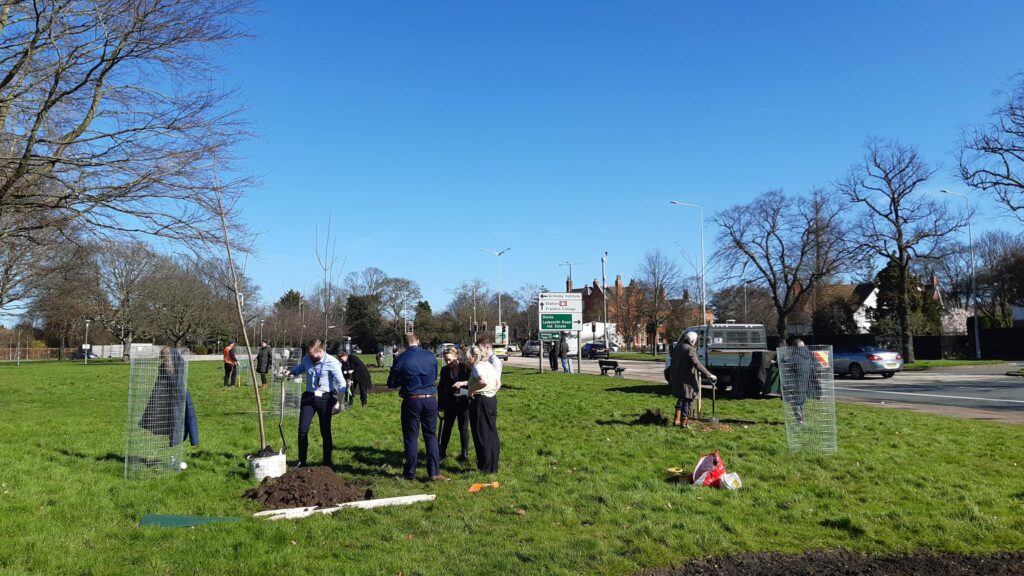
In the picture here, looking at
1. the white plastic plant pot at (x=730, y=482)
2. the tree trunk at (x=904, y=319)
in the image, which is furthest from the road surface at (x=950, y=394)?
the tree trunk at (x=904, y=319)

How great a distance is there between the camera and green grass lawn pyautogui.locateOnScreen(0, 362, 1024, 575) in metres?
5.52

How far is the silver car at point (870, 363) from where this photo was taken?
3011 centimetres

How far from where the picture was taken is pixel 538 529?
624 centimetres

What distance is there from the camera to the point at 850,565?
17.2ft

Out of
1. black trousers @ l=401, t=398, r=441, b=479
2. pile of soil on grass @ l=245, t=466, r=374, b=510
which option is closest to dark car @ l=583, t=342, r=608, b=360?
black trousers @ l=401, t=398, r=441, b=479

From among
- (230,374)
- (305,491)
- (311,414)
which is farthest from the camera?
(230,374)

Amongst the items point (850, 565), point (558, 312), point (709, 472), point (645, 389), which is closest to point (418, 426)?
point (709, 472)

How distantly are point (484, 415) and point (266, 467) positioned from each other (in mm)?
2613

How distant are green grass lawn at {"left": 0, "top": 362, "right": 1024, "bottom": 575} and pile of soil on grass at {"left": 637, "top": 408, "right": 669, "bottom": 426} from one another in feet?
2.37

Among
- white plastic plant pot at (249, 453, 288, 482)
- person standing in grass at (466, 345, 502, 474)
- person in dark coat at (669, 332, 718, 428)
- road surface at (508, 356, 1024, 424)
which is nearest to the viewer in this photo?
white plastic plant pot at (249, 453, 288, 482)

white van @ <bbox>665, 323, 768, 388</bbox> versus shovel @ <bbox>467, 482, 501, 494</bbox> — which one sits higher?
white van @ <bbox>665, 323, 768, 388</bbox>

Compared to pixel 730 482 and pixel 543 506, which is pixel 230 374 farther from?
pixel 730 482

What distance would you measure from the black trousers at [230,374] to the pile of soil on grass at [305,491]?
721 inches

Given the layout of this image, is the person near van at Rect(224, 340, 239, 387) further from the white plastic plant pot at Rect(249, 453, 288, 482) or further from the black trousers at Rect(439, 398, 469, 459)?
the white plastic plant pot at Rect(249, 453, 288, 482)
